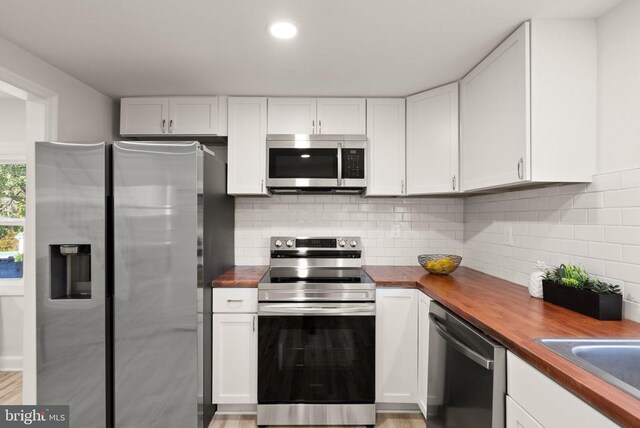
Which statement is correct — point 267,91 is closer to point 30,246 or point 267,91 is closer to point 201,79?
point 201,79

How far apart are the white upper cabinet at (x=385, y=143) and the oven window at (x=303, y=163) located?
1.00 feet

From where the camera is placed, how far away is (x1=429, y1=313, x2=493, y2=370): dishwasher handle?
1305mm

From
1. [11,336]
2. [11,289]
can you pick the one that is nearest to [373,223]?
[11,289]

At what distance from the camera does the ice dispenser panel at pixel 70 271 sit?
2.02 m

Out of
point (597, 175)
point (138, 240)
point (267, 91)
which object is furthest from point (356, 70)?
point (138, 240)

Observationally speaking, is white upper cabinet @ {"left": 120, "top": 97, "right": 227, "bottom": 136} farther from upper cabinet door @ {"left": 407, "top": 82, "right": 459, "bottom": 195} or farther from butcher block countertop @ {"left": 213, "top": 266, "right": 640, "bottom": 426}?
upper cabinet door @ {"left": 407, "top": 82, "right": 459, "bottom": 195}

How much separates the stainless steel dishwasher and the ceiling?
1.43 metres

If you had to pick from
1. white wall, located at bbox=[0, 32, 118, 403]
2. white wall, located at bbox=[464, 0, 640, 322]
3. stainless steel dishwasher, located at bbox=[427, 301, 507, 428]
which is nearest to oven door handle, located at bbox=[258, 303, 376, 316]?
stainless steel dishwasher, located at bbox=[427, 301, 507, 428]

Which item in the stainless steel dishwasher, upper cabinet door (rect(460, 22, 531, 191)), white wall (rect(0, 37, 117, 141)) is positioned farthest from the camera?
A: white wall (rect(0, 37, 117, 141))

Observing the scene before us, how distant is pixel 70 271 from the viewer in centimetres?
212

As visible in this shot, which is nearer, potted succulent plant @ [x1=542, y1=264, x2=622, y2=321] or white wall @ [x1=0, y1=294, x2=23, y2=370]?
potted succulent plant @ [x1=542, y1=264, x2=622, y2=321]

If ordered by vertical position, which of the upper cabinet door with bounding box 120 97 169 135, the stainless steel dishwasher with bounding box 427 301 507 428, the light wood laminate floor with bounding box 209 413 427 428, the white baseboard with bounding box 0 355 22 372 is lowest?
the light wood laminate floor with bounding box 209 413 427 428

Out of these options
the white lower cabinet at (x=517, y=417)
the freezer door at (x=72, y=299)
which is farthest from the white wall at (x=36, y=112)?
the white lower cabinet at (x=517, y=417)

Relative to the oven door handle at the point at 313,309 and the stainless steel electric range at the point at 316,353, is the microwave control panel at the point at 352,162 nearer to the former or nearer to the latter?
the stainless steel electric range at the point at 316,353
